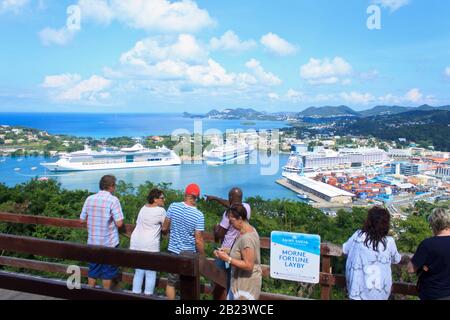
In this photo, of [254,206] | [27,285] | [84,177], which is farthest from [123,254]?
[84,177]

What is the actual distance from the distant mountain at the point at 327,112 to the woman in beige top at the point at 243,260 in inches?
3581

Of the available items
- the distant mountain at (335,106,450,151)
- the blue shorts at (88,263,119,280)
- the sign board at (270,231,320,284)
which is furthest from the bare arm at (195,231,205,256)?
the distant mountain at (335,106,450,151)

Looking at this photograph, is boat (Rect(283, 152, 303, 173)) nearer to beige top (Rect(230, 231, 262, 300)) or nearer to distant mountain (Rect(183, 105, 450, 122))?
distant mountain (Rect(183, 105, 450, 122))

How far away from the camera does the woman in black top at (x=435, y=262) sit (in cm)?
194

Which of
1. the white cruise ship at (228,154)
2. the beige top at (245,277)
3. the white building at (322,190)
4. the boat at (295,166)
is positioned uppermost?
the beige top at (245,277)

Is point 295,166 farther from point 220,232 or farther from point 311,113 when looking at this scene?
point 311,113

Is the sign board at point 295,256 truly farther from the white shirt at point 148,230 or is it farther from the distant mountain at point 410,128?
the distant mountain at point 410,128

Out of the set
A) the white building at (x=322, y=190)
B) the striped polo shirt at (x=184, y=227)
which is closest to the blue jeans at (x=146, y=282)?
the striped polo shirt at (x=184, y=227)

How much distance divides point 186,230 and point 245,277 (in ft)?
2.01

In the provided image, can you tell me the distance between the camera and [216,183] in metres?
31.3

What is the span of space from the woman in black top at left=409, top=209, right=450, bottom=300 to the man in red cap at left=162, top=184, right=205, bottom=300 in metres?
1.28

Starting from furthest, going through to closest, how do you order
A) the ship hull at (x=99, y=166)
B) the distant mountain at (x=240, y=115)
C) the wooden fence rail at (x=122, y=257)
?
the distant mountain at (x=240, y=115), the ship hull at (x=99, y=166), the wooden fence rail at (x=122, y=257)
